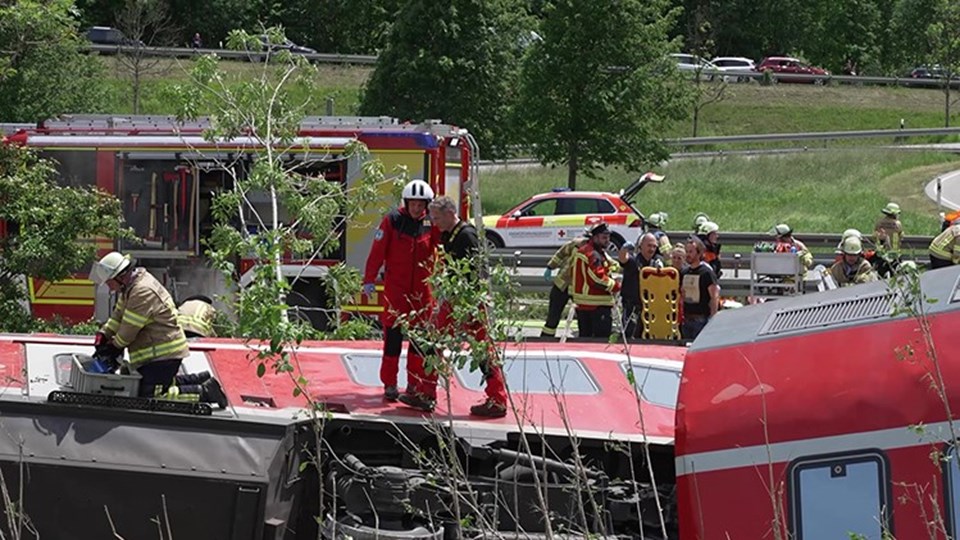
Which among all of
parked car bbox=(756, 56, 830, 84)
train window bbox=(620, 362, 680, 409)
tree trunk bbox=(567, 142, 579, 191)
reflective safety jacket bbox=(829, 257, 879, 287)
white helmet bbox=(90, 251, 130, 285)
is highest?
parked car bbox=(756, 56, 830, 84)

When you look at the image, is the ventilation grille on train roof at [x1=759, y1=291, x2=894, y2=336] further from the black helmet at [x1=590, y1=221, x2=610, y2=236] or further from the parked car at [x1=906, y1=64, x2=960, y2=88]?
the parked car at [x1=906, y1=64, x2=960, y2=88]

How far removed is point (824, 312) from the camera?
6.13 m

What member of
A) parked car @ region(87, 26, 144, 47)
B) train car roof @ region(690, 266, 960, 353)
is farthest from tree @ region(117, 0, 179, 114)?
train car roof @ region(690, 266, 960, 353)

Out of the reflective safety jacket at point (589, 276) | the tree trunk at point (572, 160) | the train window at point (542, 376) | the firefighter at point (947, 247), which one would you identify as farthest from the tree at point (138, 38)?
the train window at point (542, 376)

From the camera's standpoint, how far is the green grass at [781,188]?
114 feet

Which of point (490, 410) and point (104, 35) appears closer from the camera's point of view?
point (490, 410)

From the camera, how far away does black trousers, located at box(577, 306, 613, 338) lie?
13.5 m

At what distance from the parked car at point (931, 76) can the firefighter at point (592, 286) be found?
44.7m

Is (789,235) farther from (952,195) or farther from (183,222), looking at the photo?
(952,195)

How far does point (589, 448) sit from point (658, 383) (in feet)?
3.86

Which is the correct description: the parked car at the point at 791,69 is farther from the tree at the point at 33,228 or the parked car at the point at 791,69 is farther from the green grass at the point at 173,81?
the tree at the point at 33,228

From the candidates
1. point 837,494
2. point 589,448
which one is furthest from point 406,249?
point 837,494

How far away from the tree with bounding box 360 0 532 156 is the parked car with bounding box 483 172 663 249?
8.83 m

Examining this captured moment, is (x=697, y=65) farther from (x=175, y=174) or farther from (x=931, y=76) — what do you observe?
(x=175, y=174)
